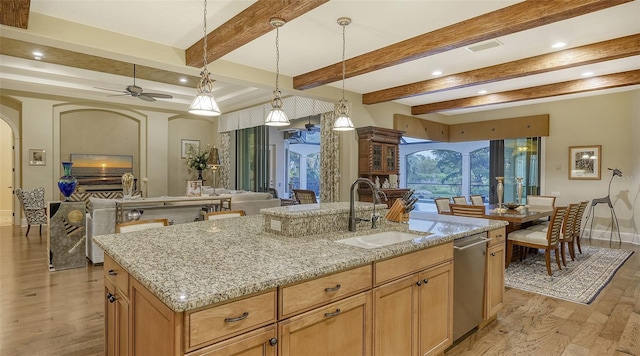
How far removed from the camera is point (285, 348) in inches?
55.1

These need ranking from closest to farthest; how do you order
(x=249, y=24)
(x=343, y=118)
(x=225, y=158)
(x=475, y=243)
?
(x=475, y=243)
(x=249, y=24)
(x=343, y=118)
(x=225, y=158)

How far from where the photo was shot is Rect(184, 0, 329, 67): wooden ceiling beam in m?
2.79

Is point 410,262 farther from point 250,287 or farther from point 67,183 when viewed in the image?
point 67,183

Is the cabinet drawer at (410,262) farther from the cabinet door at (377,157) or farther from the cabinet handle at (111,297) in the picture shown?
the cabinet door at (377,157)

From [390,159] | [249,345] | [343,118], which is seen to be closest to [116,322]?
[249,345]

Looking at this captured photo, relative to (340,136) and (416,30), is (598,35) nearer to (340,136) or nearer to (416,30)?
(416,30)

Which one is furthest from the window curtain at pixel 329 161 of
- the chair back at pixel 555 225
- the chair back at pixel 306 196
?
the chair back at pixel 555 225

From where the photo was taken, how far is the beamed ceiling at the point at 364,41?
3.17m

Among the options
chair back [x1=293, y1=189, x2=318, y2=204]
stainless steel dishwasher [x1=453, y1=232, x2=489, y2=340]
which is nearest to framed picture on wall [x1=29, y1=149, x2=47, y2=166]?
chair back [x1=293, y1=189, x2=318, y2=204]

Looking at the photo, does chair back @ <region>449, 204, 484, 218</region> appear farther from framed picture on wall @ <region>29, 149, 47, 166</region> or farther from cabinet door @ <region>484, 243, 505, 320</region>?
framed picture on wall @ <region>29, 149, 47, 166</region>

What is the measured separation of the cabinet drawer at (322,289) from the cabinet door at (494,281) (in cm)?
149

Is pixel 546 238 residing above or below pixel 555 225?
below

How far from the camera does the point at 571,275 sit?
423 cm

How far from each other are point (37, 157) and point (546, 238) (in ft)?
31.6
